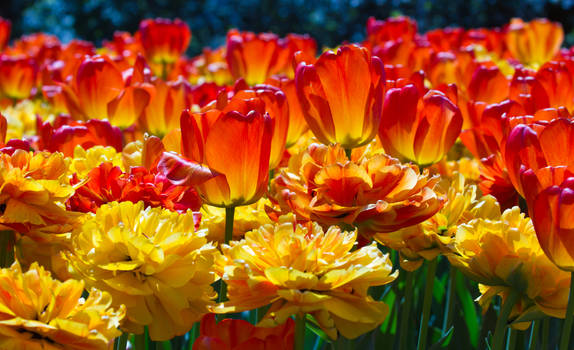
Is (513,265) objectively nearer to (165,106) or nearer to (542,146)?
(542,146)

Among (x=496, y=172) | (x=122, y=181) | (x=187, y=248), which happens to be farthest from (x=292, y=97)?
(x=187, y=248)

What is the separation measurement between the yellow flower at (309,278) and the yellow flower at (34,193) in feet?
0.73

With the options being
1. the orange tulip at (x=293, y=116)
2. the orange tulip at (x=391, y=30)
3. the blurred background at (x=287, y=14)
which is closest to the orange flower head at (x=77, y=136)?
the orange tulip at (x=293, y=116)

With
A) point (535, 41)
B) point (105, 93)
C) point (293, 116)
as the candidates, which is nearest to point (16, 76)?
point (105, 93)

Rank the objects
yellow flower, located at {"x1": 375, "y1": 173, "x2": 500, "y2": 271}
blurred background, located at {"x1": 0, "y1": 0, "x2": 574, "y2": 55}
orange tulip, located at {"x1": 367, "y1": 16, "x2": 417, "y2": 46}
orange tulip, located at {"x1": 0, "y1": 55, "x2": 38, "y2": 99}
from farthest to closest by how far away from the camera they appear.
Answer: blurred background, located at {"x1": 0, "y1": 0, "x2": 574, "y2": 55}
orange tulip, located at {"x1": 367, "y1": 16, "x2": 417, "y2": 46}
orange tulip, located at {"x1": 0, "y1": 55, "x2": 38, "y2": 99}
yellow flower, located at {"x1": 375, "y1": 173, "x2": 500, "y2": 271}

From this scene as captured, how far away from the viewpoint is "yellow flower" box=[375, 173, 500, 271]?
1.05 metres

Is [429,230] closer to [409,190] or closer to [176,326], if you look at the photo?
[409,190]

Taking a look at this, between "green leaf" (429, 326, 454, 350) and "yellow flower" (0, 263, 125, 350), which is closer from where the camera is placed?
"yellow flower" (0, 263, 125, 350)

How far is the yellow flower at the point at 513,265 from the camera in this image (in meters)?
0.91

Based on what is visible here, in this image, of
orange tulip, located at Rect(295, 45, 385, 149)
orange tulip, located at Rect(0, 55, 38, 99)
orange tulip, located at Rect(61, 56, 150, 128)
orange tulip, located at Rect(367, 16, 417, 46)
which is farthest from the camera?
orange tulip, located at Rect(367, 16, 417, 46)

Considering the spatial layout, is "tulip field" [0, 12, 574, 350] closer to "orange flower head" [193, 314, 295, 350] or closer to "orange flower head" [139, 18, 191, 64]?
"orange flower head" [193, 314, 295, 350]

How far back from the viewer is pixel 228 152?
0.98 metres

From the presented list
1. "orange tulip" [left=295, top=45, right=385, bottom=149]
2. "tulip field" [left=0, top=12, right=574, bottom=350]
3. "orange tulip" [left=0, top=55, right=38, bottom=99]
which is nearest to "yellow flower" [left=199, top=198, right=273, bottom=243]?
"tulip field" [left=0, top=12, right=574, bottom=350]

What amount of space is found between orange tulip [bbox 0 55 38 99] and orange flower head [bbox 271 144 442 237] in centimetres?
195
